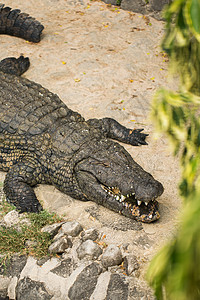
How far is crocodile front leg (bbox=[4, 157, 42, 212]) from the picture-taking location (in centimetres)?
440

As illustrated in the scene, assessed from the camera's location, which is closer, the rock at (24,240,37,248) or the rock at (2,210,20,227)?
the rock at (24,240,37,248)

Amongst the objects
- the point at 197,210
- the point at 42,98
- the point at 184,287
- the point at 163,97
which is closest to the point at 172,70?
the point at 163,97

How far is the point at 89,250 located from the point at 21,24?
633 centimetres

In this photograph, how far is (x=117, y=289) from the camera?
3.18 metres

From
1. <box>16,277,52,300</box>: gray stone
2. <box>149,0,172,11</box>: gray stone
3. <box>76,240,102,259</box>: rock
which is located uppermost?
<box>149,0,172,11</box>: gray stone

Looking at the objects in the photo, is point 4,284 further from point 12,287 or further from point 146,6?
point 146,6

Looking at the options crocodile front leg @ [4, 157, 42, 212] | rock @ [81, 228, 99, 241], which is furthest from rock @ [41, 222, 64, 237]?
crocodile front leg @ [4, 157, 42, 212]

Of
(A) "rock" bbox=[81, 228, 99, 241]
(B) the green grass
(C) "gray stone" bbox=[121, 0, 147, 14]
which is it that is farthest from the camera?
(C) "gray stone" bbox=[121, 0, 147, 14]

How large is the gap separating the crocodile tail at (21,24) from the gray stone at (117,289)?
6418 millimetres

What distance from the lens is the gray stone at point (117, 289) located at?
10.3ft

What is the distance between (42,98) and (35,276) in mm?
2752

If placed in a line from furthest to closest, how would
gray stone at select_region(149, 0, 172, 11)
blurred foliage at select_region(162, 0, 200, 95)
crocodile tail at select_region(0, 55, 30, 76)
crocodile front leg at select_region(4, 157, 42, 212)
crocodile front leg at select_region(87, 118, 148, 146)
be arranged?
1. gray stone at select_region(149, 0, 172, 11)
2. crocodile tail at select_region(0, 55, 30, 76)
3. crocodile front leg at select_region(87, 118, 148, 146)
4. crocodile front leg at select_region(4, 157, 42, 212)
5. blurred foliage at select_region(162, 0, 200, 95)

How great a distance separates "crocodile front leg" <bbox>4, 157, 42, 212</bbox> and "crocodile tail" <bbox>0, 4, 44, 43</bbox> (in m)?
4.42

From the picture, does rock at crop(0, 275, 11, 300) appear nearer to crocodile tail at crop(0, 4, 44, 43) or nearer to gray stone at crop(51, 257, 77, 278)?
gray stone at crop(51, 257, 77, 278)
